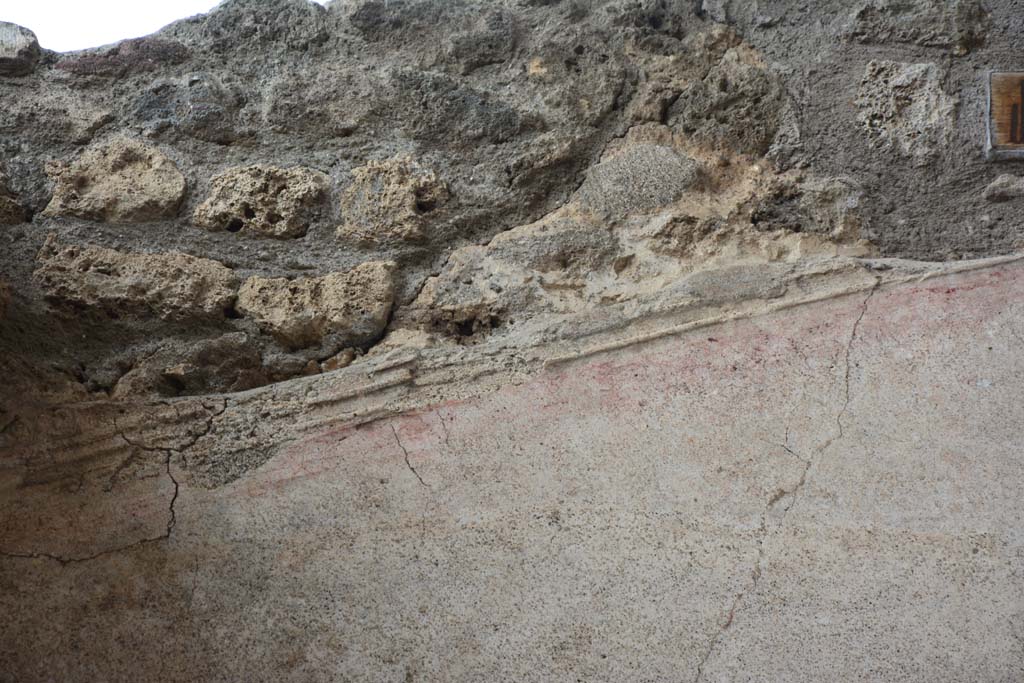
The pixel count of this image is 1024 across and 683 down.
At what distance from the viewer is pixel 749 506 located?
1461 millimetres

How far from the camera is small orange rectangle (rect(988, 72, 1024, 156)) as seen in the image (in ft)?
5.65

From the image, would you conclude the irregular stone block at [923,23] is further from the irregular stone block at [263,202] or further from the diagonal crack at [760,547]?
the irregular stone block at [263,202]

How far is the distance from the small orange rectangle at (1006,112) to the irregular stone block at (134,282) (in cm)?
131

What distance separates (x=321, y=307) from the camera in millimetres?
1674

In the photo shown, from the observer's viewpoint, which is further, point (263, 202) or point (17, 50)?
point (17, 50)

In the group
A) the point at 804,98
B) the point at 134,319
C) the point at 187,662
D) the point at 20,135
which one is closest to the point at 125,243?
the point at 134,319

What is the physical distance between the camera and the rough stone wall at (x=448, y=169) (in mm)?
1657

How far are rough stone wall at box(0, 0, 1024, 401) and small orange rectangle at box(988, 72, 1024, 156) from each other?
0.09ft

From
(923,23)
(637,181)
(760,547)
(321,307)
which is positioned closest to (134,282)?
(321,307)

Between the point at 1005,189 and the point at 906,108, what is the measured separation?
22 centimetres

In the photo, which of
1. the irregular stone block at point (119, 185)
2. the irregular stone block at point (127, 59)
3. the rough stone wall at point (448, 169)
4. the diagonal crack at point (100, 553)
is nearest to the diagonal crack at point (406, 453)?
the rough stone wall at point (448, 169)

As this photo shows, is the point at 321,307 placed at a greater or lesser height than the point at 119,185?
lesser

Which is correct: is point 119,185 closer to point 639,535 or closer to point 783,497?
point 639,535

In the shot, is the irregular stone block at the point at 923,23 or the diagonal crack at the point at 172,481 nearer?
the diagonal crack at the point at 172,481
